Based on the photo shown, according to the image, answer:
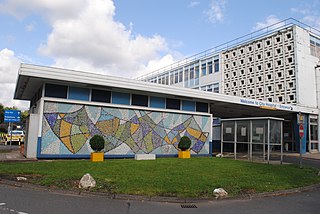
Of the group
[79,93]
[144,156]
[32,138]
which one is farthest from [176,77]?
[32,138]

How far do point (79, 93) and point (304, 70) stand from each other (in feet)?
92.9

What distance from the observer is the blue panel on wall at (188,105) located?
2150 centimetres

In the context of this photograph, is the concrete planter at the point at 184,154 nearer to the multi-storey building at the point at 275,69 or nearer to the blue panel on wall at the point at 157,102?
the blue panel on wall at the point at 157,102

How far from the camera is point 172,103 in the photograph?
2102cm

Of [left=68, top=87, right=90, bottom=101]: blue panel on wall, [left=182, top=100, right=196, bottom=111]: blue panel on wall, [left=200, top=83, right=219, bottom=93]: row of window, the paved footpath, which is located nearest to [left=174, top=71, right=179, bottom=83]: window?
[left=200, top=83, right=219, bottom=93]: row of window

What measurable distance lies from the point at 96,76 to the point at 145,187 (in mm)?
9791

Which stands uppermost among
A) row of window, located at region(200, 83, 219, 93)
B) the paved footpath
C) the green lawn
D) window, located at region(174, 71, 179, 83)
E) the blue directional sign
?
window, located at region(174, 71, 179, 83)

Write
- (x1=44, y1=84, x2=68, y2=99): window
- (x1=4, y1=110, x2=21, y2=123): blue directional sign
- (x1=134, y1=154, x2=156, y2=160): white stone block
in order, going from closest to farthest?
(x1=44, y1=84, x2=68, y2=99): window → (x1=134, y1=154, x2=156, y2=160): white stone block → (x1=4, y1=110, x2=21, y2=123): blue directional sign

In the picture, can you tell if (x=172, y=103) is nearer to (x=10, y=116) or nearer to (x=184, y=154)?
(x=184, y=154)

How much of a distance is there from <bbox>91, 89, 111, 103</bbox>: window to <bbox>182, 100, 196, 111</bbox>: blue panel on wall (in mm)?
6209

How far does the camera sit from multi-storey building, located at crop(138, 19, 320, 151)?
33.4 metres

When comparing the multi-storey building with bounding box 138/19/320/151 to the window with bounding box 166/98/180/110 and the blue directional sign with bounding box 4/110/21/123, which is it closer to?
the window with bounding box 166/98/180/110

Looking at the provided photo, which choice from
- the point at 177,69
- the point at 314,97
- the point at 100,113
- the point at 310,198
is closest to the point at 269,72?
the point at 314,97

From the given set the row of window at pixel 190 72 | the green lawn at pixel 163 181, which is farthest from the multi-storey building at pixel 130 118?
the row of window at pixel 190 72
